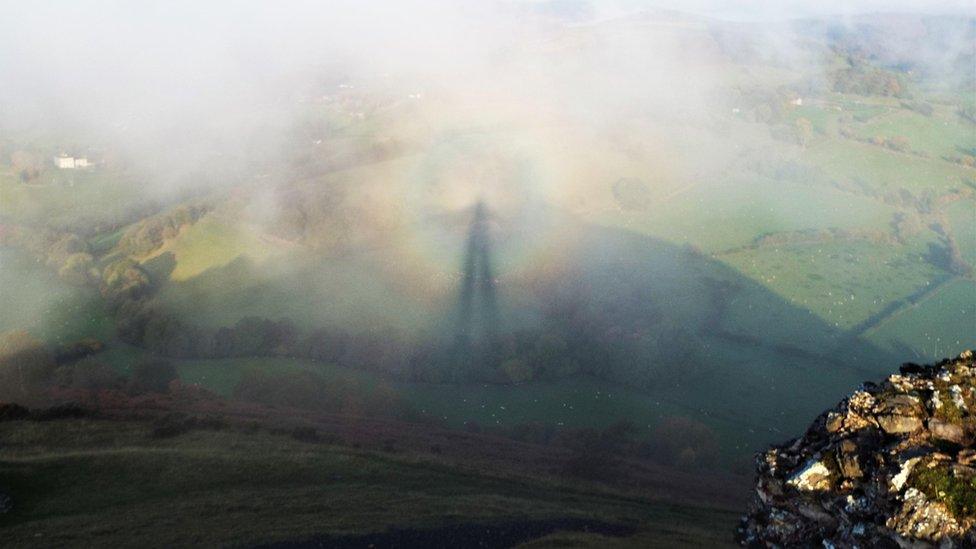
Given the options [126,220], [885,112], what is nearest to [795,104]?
[885,112]

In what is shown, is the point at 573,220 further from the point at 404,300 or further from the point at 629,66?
the point at 629,66

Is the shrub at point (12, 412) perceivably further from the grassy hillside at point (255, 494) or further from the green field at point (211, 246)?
the green field at point (211, 246)

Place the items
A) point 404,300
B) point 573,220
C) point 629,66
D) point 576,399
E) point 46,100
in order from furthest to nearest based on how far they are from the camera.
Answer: point 629,66 → point 46,100 → point 573,220 → point 404,300 → point 576,399

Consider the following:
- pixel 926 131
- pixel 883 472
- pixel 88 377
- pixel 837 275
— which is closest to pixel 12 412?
pixel 88 377

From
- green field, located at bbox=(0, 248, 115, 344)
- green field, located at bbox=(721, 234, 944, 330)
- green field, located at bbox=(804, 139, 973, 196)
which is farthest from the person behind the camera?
green field, located at bbox=(804, 139, 973, 196)

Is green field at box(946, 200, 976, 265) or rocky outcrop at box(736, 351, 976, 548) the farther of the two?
green field at box(946, 200, 976, 265)

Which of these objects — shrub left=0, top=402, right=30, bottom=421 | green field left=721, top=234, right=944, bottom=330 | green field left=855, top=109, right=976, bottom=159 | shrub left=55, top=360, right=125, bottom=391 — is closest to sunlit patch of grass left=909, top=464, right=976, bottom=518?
shrub left=0, top=402, right=30, bottom=421

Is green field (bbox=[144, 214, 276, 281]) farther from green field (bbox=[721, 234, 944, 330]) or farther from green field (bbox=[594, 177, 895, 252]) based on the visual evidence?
green field (bbox=[721, 234, 944, 330])

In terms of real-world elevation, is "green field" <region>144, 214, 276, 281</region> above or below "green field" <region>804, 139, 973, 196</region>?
below
